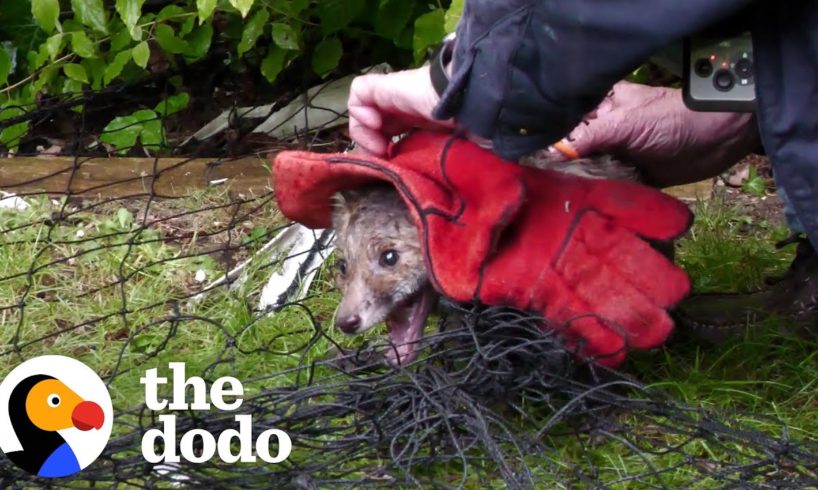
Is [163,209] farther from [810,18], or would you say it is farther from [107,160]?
[810,18]

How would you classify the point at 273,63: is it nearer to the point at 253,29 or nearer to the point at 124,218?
the point at 253,29

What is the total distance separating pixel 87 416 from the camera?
228cm

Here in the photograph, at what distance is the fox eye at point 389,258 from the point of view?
251cm

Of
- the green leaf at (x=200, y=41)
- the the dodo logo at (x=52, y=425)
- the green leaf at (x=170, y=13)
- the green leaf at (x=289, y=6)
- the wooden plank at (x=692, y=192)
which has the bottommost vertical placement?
the wooden plank at (x=692, y=192)

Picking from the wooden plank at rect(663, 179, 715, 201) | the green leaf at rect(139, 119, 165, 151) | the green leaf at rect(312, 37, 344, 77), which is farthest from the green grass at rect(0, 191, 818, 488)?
the green leaf at rect(312, 37, 344, 77)

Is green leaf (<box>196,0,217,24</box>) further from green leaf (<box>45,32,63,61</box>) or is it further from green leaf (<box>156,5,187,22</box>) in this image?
green leaf (<box>45,32,63,61</box>)

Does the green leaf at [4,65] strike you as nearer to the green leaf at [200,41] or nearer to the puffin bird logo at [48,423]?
the green leaf at [200,41]

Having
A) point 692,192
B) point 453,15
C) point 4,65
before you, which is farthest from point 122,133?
point 692,192

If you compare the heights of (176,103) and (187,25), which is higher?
(187,25)

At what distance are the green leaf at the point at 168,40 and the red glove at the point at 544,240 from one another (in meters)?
1.78

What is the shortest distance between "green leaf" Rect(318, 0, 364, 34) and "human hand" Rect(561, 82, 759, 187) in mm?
1638

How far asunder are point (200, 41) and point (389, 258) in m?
1.97

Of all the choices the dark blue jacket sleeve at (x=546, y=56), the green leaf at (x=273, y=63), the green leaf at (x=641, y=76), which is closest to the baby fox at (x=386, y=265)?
the dark blue jacket sleeve at (x=546, y=56)

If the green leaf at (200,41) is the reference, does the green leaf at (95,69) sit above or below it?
below
